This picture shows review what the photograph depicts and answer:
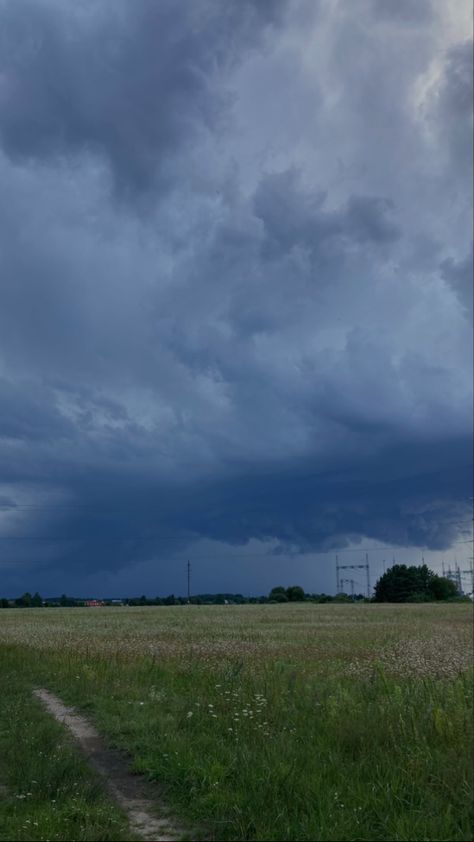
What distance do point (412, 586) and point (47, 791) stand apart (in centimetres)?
15996

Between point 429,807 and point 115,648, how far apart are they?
53.3 feet

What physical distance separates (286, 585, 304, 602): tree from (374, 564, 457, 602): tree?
2213 centimetres

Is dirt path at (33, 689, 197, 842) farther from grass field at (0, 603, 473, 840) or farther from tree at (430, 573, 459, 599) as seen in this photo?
tree at (430, 573, 459, 599)

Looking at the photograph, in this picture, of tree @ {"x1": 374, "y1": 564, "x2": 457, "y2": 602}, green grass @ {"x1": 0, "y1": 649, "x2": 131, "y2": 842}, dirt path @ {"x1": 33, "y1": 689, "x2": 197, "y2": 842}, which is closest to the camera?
green grass @ {"x1": 0, "y1": 649, "x2": 131, "y2": 842}

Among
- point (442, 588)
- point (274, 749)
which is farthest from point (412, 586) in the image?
point (274, 749)

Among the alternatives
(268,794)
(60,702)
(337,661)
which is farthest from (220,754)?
(337,661)

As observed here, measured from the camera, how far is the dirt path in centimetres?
655

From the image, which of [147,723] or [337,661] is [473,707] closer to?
[147,723]

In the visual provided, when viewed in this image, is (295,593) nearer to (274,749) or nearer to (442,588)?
(442,588)

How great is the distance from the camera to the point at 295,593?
17938cm

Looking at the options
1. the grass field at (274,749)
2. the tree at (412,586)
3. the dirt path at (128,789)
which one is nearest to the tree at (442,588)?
the tree at (412,586)

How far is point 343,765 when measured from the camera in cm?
789

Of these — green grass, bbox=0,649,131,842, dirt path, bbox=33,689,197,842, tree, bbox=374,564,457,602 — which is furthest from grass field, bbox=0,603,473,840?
tree, bbox=374,564,457,602

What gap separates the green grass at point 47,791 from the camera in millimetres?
6434
